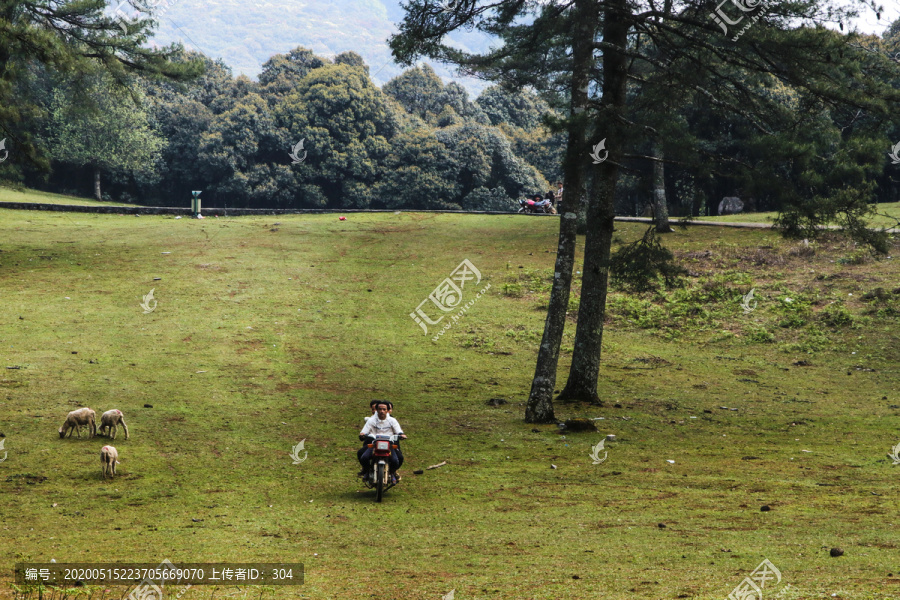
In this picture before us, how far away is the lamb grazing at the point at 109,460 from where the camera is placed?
9574 mm

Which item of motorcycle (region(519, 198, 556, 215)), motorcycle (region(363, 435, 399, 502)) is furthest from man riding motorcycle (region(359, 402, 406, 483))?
motorcycle (region(519, 198, 556, 215))

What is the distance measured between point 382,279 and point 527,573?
66.5 ft

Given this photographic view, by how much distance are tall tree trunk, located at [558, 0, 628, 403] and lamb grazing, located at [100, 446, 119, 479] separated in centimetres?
928

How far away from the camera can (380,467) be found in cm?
941

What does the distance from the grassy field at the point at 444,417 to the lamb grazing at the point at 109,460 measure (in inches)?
8.5

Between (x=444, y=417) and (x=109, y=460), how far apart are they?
641 centimetres

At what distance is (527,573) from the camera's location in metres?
6.65

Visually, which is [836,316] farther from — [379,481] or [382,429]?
[379,481]

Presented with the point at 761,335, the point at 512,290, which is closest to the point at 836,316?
the point at 761,335

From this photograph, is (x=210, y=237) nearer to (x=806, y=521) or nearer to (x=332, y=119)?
(x=332, y=119)

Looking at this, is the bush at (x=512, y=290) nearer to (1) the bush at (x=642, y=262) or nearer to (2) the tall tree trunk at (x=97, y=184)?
(1) the bush at (x=642, y=262)

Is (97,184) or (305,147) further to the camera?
(97,184)

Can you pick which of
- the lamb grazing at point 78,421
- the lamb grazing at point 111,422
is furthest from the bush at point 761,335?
the lamb grazing at point 78,421

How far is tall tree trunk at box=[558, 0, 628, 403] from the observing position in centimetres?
1510
